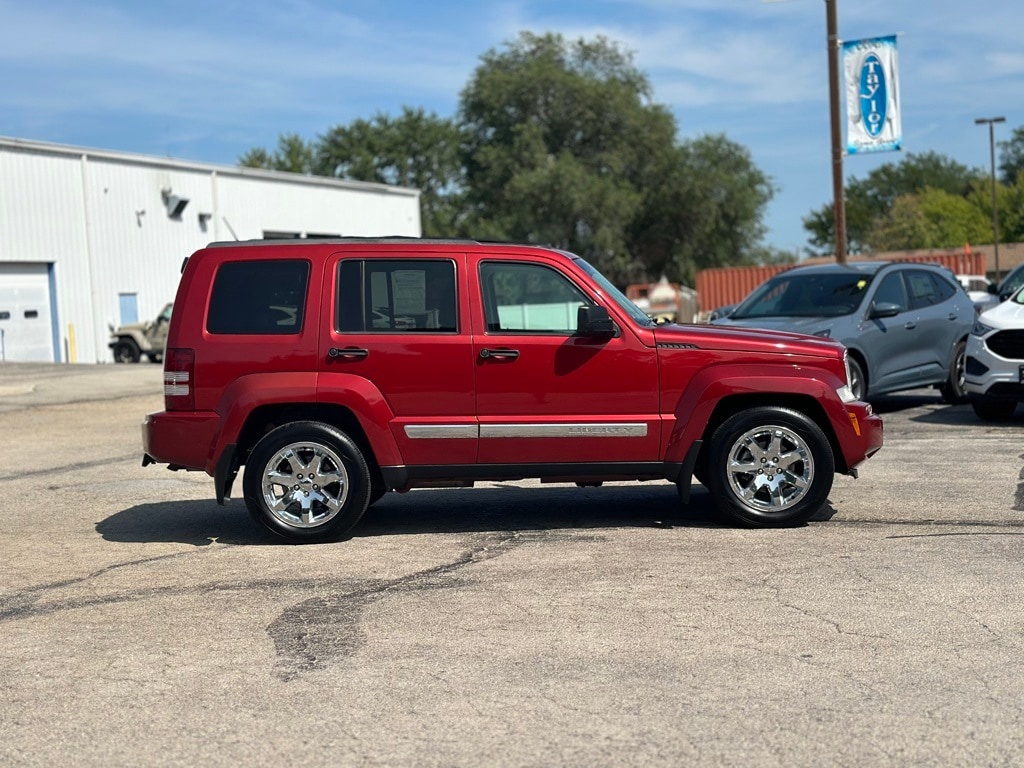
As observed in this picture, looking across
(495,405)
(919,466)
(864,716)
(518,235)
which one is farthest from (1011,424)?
(518,235)

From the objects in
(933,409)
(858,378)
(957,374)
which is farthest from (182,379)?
(957,374)

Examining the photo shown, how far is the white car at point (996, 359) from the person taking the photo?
1336 cm

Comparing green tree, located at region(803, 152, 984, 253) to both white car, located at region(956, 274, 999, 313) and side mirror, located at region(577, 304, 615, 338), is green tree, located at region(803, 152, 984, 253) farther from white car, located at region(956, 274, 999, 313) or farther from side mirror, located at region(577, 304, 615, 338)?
side mirror, located at region(577, 304, 615, 338)

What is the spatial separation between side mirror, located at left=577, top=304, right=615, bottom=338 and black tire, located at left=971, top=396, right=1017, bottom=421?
23.1 feet

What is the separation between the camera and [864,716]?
15.5 feet

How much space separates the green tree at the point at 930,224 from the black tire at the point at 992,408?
298 ft

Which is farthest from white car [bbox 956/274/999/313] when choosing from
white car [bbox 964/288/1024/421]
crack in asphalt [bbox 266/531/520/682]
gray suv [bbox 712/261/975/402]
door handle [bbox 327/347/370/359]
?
crack in asphalt [bbox 266/531/520/682]

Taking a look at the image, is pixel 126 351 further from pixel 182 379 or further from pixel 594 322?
pixel 594 322

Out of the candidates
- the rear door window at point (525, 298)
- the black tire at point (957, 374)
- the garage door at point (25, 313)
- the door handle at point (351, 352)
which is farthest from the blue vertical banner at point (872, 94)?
the garage door at point (25, 313)

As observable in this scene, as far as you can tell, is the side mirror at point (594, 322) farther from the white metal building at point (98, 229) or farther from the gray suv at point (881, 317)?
the white metal building at point (98, 229)

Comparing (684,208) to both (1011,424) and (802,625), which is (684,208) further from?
(802,625)

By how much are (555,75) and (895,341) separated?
62574 mm

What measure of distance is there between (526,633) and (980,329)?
935 cm

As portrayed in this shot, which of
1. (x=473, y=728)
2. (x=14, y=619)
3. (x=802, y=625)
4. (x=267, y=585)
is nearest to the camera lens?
(x=473, y=728)
